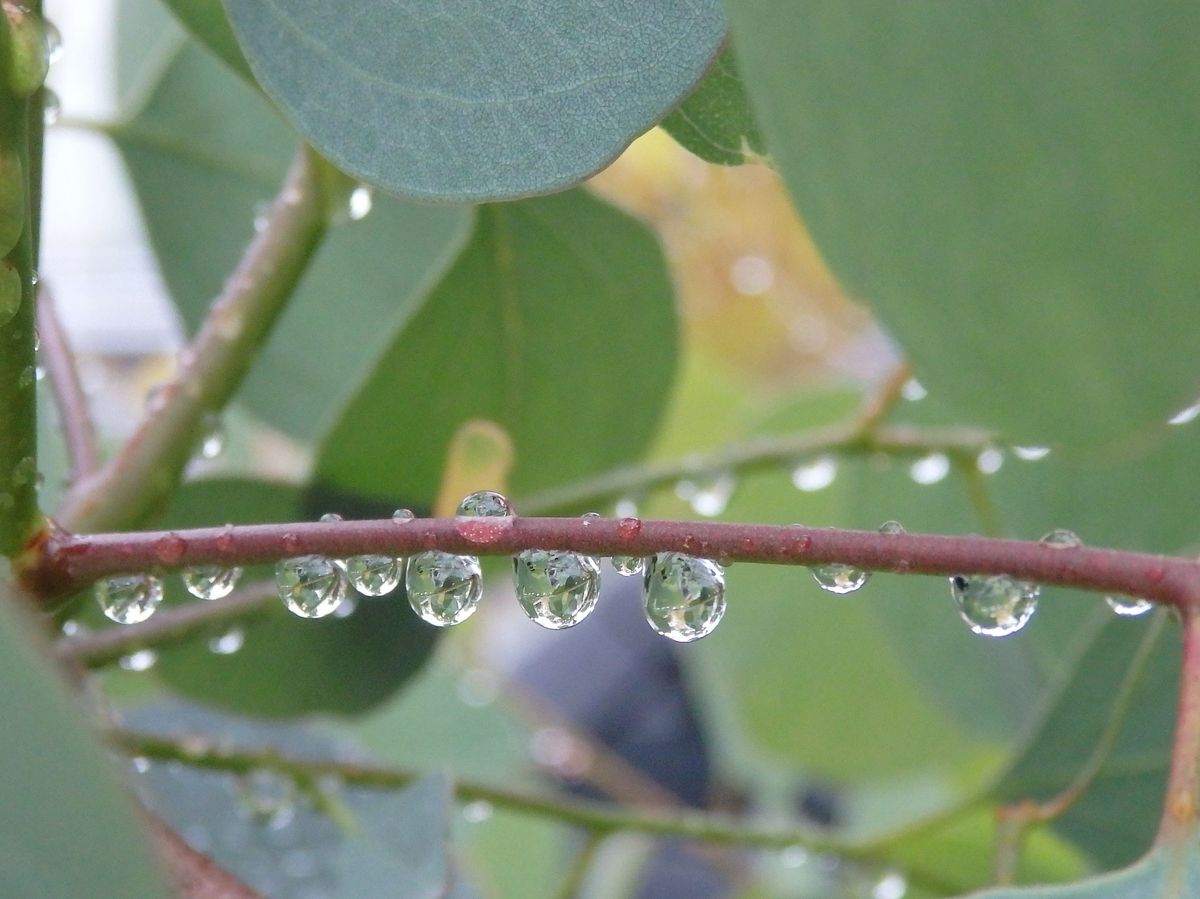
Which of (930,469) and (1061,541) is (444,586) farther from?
(930,469)

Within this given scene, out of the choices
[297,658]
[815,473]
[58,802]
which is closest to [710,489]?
[815,473]

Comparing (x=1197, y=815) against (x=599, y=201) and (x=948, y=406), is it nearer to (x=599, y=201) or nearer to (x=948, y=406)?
(x=948, y=406)

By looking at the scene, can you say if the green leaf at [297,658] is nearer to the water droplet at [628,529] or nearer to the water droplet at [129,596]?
the water droplet at [129,596]

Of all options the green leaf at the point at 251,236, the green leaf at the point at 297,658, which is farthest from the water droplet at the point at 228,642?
the green leaf at the point at 251,236

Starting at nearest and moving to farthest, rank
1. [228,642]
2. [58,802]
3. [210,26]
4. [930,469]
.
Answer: [58,802], [210,26], [228,642], [930,469]

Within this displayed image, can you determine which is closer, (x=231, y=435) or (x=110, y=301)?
(x=231, y=435)

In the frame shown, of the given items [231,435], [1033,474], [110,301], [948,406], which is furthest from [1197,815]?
[110,301]
